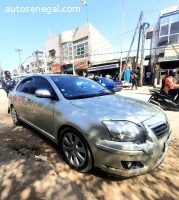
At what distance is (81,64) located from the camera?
2478 centimetres

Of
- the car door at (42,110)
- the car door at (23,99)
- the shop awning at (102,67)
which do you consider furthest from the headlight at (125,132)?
the shop awning at (102,67)

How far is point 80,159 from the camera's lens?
7.56ft

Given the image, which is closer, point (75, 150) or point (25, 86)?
point (75, 150)

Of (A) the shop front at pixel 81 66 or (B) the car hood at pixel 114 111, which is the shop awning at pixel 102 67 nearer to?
(A) the shop front at pixel 81 66

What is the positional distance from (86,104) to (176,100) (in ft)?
16.5

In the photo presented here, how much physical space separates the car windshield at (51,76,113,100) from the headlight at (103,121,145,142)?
1025 millimetres

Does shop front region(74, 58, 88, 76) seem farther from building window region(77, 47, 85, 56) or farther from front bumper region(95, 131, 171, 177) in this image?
front bumper region(95, 131, 171, 177)

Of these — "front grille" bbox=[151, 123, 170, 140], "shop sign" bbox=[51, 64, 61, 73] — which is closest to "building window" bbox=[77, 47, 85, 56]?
"shop sign" bbox=[51, 64, 61, 73]

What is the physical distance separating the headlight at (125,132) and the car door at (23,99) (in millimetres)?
2325

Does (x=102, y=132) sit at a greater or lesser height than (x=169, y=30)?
lesser

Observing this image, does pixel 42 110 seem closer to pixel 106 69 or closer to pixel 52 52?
pixel 106 69

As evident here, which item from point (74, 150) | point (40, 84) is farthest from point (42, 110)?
point (74, 150)

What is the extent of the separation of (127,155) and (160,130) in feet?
2.15

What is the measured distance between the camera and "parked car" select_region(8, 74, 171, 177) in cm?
191
